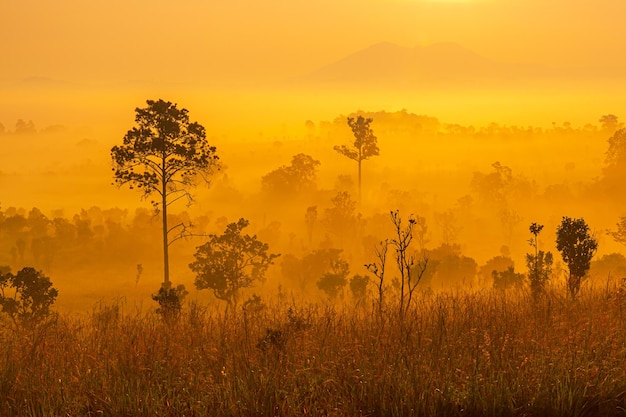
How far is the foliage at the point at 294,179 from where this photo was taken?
473 feet

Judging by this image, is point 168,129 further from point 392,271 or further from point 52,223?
point 52,223

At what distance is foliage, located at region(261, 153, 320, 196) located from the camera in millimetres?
144125

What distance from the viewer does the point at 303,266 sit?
87.3m

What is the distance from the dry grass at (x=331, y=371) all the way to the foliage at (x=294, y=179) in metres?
134

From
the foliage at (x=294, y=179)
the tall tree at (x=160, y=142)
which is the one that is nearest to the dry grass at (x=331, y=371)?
the tall tree at (x=160, y=142)

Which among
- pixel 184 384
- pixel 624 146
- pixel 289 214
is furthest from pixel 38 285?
pixel 624 146

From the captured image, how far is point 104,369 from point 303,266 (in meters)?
79.3

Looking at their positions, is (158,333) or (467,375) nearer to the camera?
Result: (467,375)

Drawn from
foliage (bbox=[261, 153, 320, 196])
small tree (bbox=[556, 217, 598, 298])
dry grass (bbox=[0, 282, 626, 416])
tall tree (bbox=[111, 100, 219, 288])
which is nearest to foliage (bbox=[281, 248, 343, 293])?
tall tree (bbox=[111, 100, 219, 288])

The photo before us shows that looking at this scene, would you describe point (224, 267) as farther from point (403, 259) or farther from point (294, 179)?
point (294, 179)

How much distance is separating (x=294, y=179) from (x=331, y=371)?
137m

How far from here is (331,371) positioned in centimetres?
780

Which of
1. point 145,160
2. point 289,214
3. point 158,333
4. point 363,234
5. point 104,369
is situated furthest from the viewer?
point 289,214

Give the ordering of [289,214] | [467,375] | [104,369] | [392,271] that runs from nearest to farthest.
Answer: [467,375]
[104,369]
[392,271]
[289,214]
